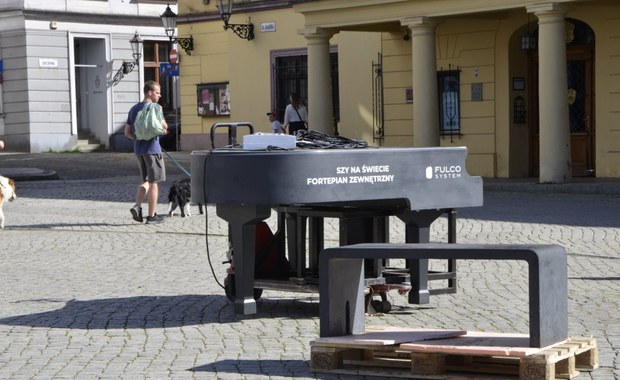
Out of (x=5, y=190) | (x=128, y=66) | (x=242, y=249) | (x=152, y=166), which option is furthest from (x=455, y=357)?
(x=128, y=66)

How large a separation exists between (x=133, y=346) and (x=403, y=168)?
233cm

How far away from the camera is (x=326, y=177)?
988cm

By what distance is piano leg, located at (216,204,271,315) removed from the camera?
1027 centimetres

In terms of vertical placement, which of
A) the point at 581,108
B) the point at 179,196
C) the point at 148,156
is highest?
the point at 581,108

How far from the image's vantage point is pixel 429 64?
26688mm

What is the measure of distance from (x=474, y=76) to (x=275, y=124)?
5353 mm

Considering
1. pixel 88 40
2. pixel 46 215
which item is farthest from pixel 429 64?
pixel 88 40

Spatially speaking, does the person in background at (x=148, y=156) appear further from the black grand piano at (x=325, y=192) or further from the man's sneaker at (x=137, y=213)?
the black grand piano at (x=325, y=192)

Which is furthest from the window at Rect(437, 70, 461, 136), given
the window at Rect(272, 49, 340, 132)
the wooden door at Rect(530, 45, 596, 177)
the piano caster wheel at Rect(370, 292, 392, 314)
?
the piano caster wheel at Rect(370, 292, 392, 314)

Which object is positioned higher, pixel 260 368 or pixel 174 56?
pixel 174 56

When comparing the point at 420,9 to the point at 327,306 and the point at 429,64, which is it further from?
the point at 327,306

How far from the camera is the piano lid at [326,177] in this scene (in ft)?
32.2

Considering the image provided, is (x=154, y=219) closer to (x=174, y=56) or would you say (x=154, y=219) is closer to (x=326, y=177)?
(x=326, y=177)

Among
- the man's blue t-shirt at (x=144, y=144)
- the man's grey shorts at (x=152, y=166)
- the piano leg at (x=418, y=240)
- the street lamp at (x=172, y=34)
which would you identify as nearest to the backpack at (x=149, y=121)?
the man's blue t-shirt at (x=144, y=144)
